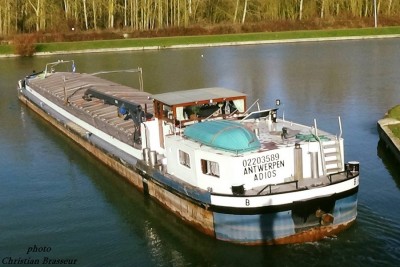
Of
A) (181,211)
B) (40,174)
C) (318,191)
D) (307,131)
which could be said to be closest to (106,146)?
(40,174)

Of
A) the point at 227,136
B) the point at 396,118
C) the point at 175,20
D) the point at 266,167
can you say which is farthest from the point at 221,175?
the point at 175,20

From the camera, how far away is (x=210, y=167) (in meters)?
19.2

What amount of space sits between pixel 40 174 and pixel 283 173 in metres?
14.0

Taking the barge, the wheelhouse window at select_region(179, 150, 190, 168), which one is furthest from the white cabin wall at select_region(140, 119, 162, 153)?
the wheelhouse window at select_region(179, 150, 190, 168)

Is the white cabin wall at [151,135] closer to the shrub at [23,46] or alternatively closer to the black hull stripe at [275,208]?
the black hull stripe at [275,208]

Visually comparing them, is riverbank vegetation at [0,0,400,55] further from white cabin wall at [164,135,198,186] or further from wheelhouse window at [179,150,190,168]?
wheelhouse window at [179,150,190,168]

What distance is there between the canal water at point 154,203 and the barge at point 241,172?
69 cm

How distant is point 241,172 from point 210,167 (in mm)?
1324

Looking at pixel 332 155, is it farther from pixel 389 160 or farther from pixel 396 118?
pixel 396 118

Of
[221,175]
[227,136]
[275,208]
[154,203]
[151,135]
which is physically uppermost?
[227,136]

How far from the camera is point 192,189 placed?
63.6ft

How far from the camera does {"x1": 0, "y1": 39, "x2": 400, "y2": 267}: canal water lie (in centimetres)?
1827

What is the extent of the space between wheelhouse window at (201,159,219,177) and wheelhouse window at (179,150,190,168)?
1039 mm

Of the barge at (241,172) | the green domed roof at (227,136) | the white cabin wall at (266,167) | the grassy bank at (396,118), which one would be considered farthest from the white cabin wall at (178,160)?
the grassy bank at (396,118)
